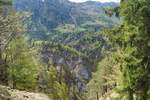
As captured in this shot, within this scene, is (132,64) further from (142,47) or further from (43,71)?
(43,71)

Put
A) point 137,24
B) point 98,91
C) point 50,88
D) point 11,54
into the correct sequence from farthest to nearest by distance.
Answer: point 98,91, point 50,88, point 11,54, point 137,24

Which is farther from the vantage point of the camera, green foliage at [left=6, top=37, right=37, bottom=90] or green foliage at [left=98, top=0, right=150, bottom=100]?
green foliage at [left=6, top=37, right=37, bottom=90]

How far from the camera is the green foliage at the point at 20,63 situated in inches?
2095

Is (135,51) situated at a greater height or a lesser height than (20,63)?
greater

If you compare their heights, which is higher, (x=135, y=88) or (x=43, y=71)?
(x=135, y=88)

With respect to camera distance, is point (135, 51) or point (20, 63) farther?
point (20, 63)

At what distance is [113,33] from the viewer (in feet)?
102

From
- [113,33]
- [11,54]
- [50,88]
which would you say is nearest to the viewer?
[113,33]

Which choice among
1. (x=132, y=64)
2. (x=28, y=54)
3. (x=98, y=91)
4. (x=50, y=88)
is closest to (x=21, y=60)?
(x=28, y=54)

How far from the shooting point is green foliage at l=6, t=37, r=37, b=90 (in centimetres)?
5322

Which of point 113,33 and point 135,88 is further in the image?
point 113,33

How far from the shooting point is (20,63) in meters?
55.2

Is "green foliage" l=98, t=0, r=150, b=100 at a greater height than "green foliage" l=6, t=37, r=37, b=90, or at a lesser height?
greater

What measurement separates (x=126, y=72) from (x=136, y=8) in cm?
482
